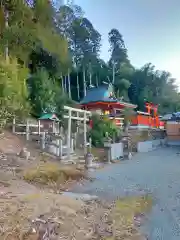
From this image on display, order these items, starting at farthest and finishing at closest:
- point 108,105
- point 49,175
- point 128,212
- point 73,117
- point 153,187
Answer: point 108,105, point 73,117, point 49,175, point 153,187, point 128,212

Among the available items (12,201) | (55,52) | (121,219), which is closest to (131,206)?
(121,219)

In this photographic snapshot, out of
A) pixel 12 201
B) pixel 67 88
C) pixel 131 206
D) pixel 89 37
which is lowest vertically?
pixel 131 206

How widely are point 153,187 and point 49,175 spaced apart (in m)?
3.58

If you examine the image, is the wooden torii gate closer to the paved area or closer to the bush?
the bush

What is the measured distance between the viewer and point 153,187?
29.0 ft

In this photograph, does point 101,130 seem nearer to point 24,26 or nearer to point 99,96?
point 99,96

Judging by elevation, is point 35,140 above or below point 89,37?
below

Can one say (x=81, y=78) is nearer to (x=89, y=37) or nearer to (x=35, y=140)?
(x=89, y=37)

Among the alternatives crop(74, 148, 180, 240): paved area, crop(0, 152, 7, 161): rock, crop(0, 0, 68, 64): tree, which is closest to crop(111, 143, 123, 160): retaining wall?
crop(74, 148, 180, 240): paved area

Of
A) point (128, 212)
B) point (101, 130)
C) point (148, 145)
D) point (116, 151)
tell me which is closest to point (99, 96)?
point (101, 130)

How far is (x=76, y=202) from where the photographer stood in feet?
21.0

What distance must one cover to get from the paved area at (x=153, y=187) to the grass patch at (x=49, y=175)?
85cm

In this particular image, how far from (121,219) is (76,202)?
129 cm

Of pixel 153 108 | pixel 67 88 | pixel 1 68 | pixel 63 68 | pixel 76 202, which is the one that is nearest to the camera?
pixel 76 202
